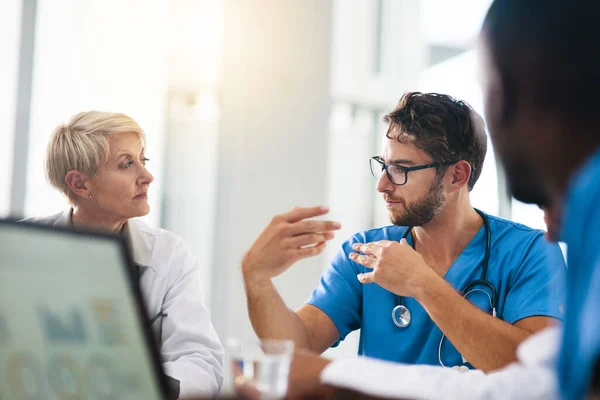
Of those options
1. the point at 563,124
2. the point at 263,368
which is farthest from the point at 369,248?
the point at 563,124

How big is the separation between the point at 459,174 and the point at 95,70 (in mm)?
2038

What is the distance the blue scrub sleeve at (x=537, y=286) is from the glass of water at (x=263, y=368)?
1.01m

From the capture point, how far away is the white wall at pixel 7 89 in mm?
2951

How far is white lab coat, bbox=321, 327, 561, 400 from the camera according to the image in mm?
754

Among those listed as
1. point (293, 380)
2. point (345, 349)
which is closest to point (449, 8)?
point (345, 349)

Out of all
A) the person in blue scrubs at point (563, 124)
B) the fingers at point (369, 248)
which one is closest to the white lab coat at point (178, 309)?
the fingers at point (369, 248)

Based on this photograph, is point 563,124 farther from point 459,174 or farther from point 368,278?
point 459,174

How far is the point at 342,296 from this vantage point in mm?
1883

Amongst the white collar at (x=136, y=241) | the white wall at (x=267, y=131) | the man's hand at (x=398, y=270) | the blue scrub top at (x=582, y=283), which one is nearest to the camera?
the blue scrub top at (x=582, y=283)

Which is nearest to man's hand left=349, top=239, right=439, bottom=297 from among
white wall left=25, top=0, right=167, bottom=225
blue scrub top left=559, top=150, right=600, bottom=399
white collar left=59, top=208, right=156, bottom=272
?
white collar left=59, top=208, right=156, bottom=272

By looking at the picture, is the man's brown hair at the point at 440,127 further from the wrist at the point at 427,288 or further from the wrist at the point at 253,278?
the wrist at the point at 253,278

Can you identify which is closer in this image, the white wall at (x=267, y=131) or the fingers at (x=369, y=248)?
the fingers at (x=369, y=248)

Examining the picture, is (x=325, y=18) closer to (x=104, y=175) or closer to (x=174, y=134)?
(x=174, y=134)

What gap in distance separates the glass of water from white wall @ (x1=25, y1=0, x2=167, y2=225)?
2405 mm
